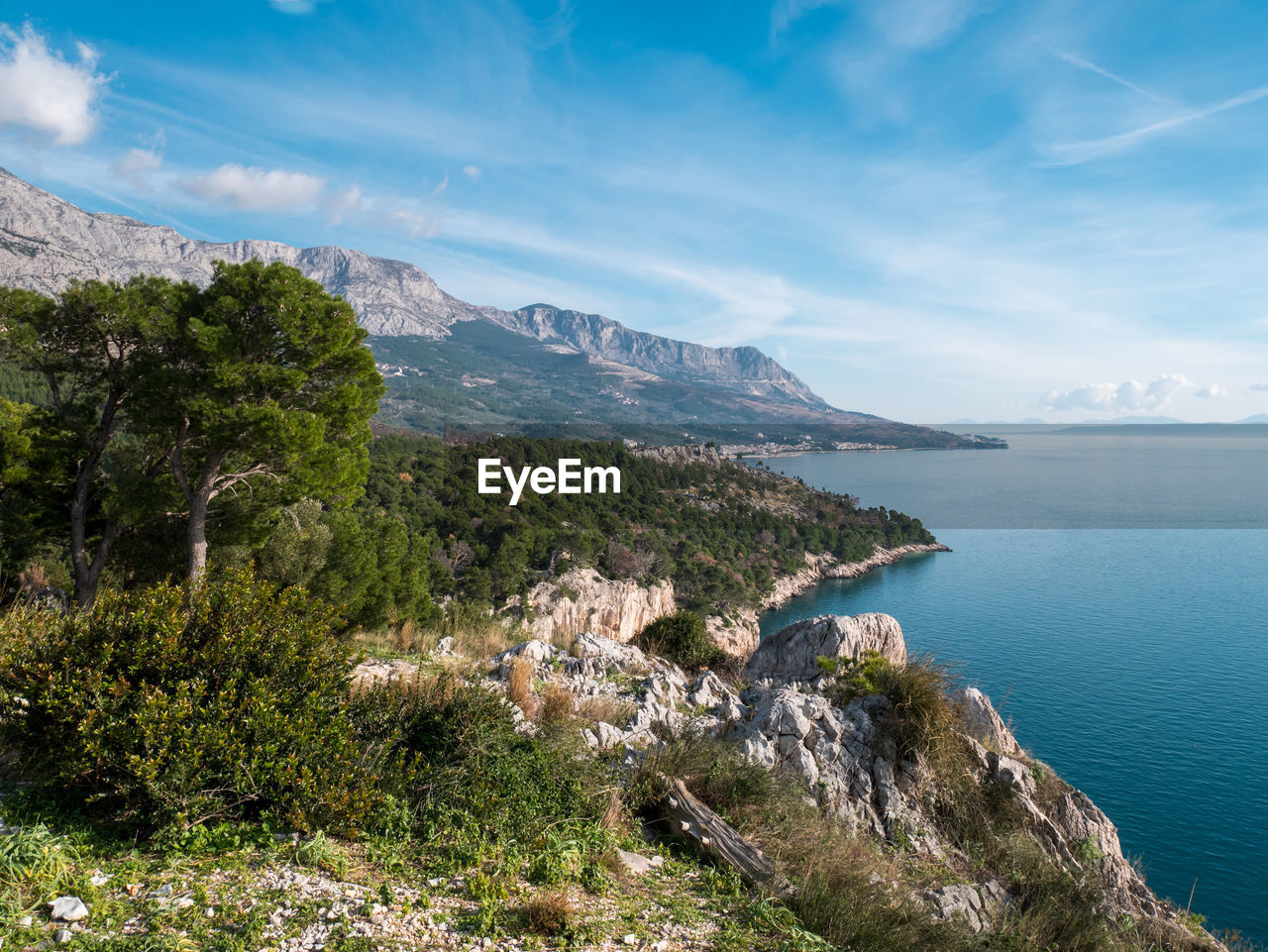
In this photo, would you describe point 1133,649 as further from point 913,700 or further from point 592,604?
point 913,700

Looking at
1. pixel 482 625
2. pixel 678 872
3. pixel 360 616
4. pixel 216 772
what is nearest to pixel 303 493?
pixel 482 625

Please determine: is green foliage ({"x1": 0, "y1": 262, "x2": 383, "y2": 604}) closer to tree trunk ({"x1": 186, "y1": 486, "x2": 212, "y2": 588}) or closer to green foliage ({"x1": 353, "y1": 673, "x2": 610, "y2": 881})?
tree trunk ({"x1": 186, "y1": 486, "x2": 212, "y2": 588})

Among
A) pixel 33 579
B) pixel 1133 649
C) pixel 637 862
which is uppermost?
pixel 637 862

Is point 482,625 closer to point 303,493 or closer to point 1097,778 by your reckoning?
point 303,493

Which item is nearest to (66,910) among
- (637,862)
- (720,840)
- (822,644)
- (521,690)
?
(637,862)

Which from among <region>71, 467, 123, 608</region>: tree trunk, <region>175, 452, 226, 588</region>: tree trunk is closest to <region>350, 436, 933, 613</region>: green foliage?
<region>71, 467, 123, 608</region>: tree trunk
